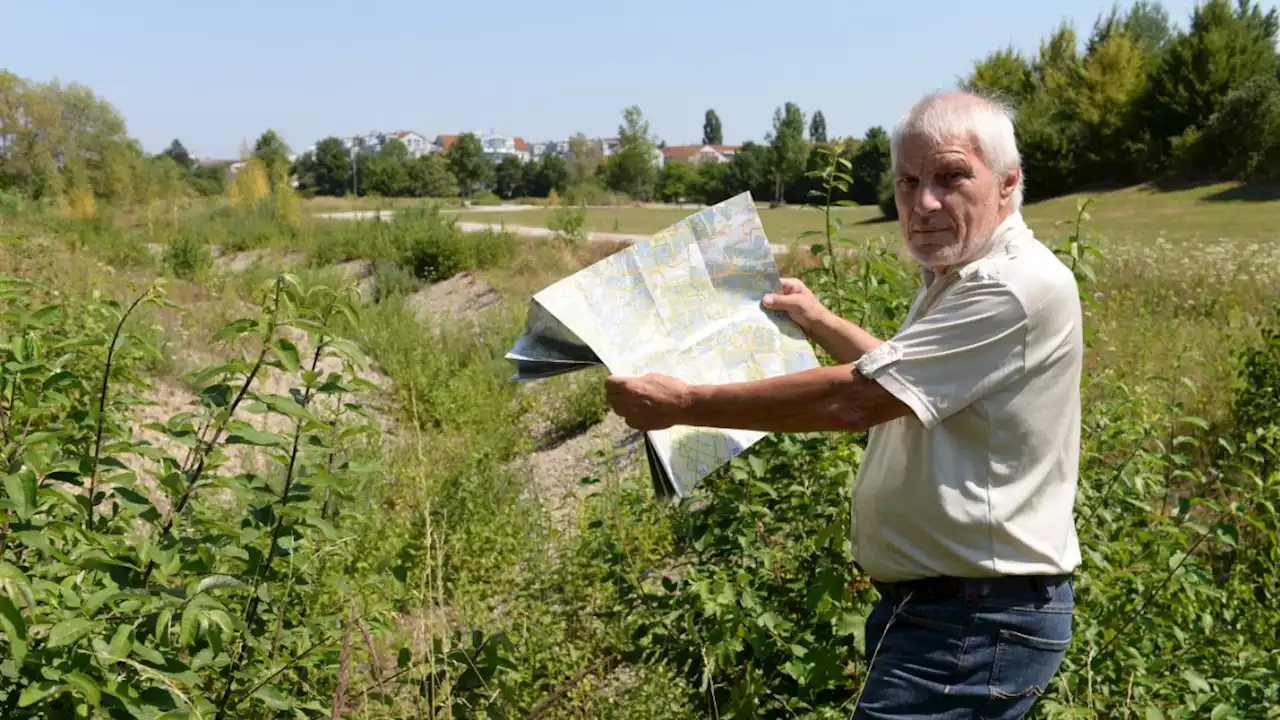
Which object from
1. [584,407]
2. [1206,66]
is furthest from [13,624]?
[1206,66]

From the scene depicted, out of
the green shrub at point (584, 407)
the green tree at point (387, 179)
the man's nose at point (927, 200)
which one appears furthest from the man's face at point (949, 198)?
the green tree at point (387, 179)

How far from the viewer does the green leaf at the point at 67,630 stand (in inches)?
A: 64.6

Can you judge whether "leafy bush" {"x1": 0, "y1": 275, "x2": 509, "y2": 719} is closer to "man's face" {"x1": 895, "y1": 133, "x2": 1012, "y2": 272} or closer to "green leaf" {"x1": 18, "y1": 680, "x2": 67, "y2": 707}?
"green leaf" {"x1": 18, "y1": 680, "x2": 67, "y2": 707}

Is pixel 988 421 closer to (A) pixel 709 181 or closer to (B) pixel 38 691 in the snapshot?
(B) pixel 38 691

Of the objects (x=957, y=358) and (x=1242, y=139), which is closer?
(x=957, y=358)

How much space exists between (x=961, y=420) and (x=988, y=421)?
46 mm

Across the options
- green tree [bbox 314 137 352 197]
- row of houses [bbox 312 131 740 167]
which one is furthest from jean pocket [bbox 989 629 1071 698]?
row of houses [bbox 312 131 740 167]

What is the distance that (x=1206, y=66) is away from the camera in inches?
1293

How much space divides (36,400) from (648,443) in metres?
1.26

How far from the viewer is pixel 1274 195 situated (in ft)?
89.5

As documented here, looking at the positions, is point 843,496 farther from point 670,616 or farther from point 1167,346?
point 1167,346

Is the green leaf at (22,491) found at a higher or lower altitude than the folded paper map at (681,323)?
lower

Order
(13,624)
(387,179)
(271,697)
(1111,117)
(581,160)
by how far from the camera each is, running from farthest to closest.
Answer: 1. (581,160)
2. (387,179)
3. (1111,117)
4. (271,697)
5. (13,624)

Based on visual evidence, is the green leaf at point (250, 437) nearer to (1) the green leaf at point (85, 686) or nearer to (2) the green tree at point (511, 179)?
(1) the green leaf at point (85, 686)
